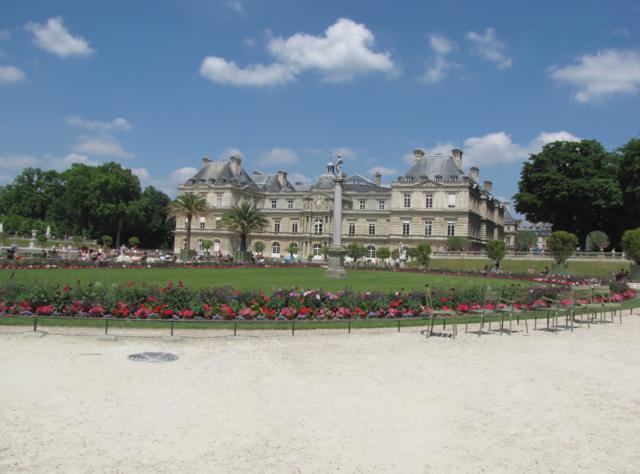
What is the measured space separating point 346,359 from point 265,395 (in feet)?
8.51

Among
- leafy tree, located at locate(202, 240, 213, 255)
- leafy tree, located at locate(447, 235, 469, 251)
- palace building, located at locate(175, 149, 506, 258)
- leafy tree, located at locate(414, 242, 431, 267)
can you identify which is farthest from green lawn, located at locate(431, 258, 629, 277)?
leafy tree, located at locate(202, 240, 213, 255)

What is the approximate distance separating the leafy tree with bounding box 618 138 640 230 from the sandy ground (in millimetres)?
42740

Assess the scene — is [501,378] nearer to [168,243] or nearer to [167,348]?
[167,348]

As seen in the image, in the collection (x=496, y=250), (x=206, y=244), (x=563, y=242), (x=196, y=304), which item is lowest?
(x=196, y=304)

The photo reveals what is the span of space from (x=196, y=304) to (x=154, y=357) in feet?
13.4

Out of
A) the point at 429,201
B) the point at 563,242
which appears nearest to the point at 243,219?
the point at 429,201

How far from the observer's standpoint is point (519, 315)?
51.1 feet

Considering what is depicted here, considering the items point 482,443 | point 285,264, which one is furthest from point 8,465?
point 285,264

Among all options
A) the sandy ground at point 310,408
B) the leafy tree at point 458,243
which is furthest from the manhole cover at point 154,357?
the leafy tree at point 458,243

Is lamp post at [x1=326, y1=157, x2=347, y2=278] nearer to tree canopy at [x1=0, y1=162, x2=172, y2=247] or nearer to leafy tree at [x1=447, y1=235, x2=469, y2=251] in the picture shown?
leafy tree at [x1=447, y1=235, x2=469, y2=251]

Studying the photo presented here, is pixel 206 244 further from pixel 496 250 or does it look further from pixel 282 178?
pixel 496 250

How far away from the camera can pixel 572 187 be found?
50.3m

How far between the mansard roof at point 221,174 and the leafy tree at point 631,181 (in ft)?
160

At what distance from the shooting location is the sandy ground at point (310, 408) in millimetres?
5129
